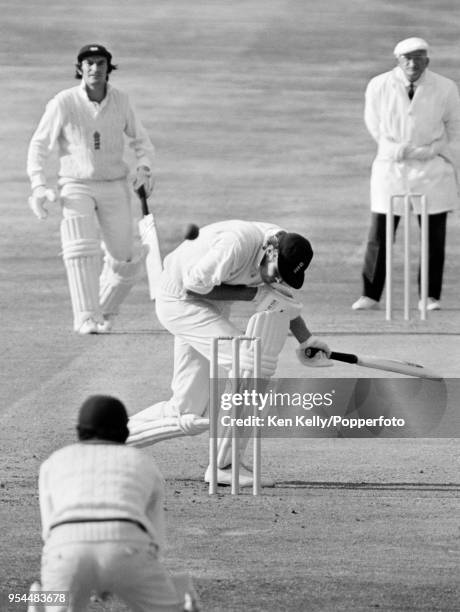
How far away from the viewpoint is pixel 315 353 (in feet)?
28.4

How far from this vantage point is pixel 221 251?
27.4 feet

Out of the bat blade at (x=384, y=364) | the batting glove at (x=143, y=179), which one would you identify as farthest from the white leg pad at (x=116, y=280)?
the bat blade at (x=384, y=364)

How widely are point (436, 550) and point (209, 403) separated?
164cm

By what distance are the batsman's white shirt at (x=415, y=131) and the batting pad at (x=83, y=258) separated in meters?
2.30

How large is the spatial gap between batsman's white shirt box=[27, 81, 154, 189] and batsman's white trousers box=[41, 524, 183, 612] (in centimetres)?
752

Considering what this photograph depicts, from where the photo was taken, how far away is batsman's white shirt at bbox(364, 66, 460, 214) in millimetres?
13461

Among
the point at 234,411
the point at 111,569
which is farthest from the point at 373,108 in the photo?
the point at 111,569

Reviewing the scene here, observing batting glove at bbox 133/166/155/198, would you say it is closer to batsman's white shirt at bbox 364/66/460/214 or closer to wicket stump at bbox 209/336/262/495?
batsman's white shirt at bbox 364/66/460/214

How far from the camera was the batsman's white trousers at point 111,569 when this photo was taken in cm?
495

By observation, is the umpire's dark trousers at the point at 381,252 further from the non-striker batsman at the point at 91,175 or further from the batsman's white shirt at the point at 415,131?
the non-striker batsman at the point at 91,175

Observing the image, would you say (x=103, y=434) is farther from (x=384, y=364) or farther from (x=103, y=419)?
(x=384, y=364)

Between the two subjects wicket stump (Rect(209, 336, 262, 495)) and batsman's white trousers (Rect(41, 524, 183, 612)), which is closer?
batsman's white trousers (Rect(41, 524, 183, 612))

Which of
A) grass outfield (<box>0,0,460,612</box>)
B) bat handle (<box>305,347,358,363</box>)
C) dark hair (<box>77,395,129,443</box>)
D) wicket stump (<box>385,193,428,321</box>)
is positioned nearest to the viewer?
dark hair (<box>77,395,129,443</box>)

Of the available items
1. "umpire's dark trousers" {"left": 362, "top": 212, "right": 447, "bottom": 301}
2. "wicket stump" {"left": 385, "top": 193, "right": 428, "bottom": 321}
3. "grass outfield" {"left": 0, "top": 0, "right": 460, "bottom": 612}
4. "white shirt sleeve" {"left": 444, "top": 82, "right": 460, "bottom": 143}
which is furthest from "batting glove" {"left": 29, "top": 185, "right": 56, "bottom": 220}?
"white shirt sleeve" {"left": 444, "top": 82, "right": 460, "bottom": 143}
